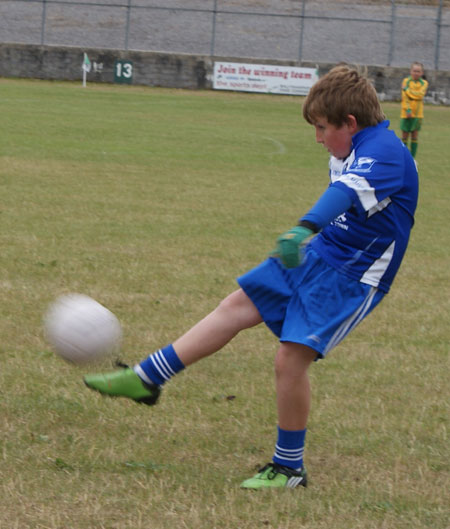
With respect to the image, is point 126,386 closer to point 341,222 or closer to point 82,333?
point 82,333

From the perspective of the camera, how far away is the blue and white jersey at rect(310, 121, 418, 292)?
345 cm

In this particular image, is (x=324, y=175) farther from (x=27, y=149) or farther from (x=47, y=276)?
(x=47, y=276)

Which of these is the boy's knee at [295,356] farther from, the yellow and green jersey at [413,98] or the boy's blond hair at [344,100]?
the yellow and green jersey at [413,98]

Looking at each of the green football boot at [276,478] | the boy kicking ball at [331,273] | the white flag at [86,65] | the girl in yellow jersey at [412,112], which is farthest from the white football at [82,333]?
the white flag at [86,65]

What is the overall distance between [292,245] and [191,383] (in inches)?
77.0

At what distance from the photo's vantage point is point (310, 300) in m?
3.52

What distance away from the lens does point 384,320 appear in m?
6.63

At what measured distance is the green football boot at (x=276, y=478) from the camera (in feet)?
11.9

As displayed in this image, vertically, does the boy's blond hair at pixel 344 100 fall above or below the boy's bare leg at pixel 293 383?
above

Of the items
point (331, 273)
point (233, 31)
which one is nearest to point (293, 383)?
point (331, 273)

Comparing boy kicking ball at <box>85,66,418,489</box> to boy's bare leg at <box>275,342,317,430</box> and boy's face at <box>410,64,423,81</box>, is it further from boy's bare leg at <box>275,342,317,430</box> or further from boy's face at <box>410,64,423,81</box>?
boy's face at <box>410,64,423,81</box>

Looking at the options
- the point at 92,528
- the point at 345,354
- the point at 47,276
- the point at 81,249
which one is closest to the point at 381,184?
the point at 92,528

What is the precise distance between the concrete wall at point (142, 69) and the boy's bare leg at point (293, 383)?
101 feet

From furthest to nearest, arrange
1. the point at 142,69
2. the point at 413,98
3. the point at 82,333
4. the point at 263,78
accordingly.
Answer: the point at 263,78, the point at 142,69, the point at 413,98, the point at 82,333
